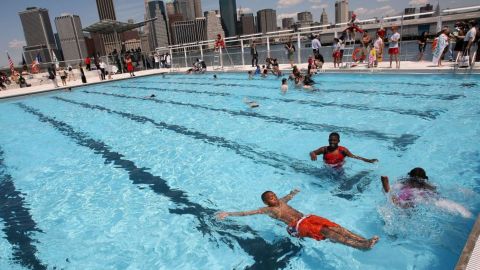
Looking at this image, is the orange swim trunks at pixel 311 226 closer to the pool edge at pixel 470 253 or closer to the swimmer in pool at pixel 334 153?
the pool edge at pixel 470 253

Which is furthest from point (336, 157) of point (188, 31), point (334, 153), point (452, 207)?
point (188, 31)

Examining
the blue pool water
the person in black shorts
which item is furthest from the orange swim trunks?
the person in black shorts

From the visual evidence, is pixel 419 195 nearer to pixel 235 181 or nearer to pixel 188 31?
pixel 235 181

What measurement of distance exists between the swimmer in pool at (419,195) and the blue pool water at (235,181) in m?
0.13

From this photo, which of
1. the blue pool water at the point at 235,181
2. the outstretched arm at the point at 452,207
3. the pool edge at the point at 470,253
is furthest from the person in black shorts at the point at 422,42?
the pool edge at the point at 470,253

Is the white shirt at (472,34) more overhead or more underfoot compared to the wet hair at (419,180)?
more overhead

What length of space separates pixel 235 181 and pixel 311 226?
2.43 meters

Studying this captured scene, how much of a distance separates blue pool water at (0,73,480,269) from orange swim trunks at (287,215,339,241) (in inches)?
13.9

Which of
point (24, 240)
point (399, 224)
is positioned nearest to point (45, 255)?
point (24, 240)

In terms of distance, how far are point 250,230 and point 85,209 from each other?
285 centimetres

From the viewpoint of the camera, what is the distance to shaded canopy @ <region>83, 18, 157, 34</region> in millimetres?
24047

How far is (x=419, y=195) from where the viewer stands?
3951 mm

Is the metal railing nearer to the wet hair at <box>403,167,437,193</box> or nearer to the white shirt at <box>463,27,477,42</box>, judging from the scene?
the white shirt at <box>463,27,477,42</box>

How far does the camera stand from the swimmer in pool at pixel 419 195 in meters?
3.92
